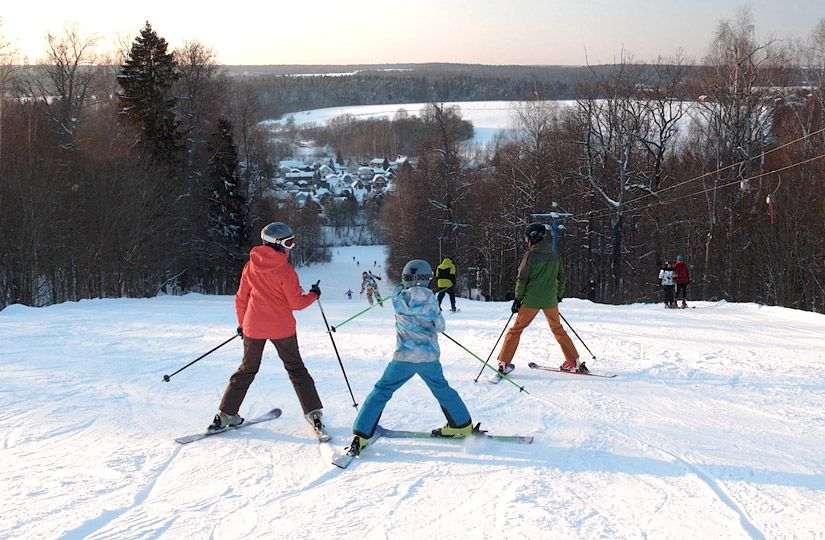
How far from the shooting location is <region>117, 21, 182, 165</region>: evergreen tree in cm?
3141

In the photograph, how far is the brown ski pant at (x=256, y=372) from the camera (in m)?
5.07

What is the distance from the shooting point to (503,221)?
130 feet

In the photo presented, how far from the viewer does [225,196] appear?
34.1 meters

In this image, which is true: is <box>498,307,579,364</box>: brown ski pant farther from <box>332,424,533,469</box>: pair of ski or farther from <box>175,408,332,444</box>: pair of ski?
<box>175,408,332,444</box>: pair of ski

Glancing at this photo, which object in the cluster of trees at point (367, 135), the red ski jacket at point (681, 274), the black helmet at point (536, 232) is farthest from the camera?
the cluster of trees at point (367, 135)

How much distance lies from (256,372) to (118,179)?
26.8 m

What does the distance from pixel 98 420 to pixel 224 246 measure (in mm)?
29085

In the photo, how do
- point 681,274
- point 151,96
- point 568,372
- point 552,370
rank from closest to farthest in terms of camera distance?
point 568,372 → point 552,370 → point 681,274 → point 151,96

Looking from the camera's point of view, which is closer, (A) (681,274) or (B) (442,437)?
(B) (442,437)

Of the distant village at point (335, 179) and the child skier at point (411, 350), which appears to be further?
the distant village at point (335, 179)

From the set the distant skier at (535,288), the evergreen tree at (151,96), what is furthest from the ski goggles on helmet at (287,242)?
the evergreen tree at (151,96)

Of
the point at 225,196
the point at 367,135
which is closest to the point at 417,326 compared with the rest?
the point at 225,196

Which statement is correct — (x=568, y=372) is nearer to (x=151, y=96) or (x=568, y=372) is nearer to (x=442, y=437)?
(x=442, y=437)

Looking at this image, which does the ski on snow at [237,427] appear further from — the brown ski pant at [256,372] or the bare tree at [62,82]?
the bare tree at [62,82]
